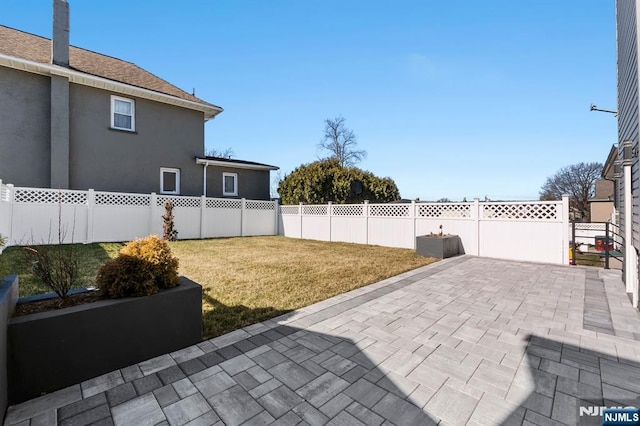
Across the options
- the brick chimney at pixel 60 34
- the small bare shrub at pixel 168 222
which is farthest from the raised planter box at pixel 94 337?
the brick chimney at pixel 60 34

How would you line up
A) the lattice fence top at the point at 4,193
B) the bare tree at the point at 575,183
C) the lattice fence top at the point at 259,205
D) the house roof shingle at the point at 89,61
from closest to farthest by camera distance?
the lattice fence top at the point at 4,193
the house roof shingle at the point at 89,61
the lattice fence top at the point at 259,205
the bare tree at the point at 575,183

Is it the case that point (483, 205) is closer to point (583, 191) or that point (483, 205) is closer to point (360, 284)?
point (360, 284)

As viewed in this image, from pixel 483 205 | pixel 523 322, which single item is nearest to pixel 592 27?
pixel 483 205

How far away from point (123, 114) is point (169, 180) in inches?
133

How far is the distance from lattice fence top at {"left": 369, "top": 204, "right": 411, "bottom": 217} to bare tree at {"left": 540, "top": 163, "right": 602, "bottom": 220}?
37.2m

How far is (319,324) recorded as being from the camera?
3578 millimetres

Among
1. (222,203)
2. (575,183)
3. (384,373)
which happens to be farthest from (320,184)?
(575,183)

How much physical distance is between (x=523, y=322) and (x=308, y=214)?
11203 mm

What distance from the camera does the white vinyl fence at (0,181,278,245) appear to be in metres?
9.09

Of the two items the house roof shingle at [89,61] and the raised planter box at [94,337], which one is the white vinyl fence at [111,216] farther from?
the raised planter box at [94,337]

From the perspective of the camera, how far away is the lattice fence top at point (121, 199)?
34.9ft

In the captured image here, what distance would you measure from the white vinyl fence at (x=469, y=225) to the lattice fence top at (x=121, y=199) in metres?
7.31

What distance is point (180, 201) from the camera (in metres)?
12.5

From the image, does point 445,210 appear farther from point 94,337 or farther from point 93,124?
point 93,124
